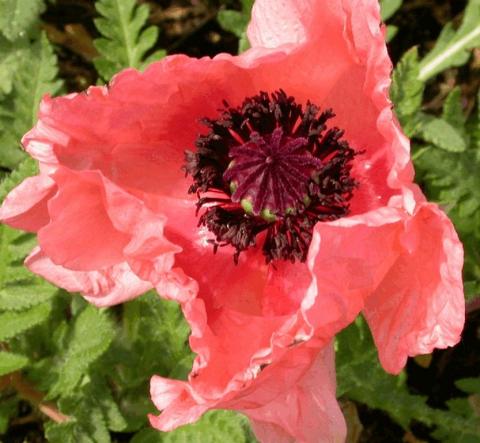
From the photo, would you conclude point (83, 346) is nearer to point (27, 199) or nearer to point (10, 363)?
point (10, 363)

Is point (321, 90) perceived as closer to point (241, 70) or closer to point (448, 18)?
point (241, 70)

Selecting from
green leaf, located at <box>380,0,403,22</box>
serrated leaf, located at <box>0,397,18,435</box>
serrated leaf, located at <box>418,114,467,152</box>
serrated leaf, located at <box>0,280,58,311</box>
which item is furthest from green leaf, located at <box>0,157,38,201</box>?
green leaf, located at <box>380,0,403,22</box>

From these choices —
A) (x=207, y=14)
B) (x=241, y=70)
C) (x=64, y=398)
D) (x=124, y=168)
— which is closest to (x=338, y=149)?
(x=241, y=70)

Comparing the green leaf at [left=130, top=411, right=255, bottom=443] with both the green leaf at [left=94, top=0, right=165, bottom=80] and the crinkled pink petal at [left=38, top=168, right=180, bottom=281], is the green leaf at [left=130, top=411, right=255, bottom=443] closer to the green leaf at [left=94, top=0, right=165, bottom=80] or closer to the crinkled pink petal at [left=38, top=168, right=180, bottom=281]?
the crinkled pink petal at [left=38, top=168, right=180, bottom=281]

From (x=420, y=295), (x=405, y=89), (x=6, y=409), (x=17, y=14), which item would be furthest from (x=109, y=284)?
(x=17, y=14)

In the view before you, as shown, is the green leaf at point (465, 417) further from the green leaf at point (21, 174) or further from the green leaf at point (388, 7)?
the green leaf at point (21, 174)

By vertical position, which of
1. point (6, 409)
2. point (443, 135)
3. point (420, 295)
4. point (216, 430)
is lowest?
point (6, 409)
